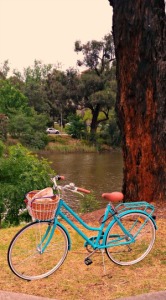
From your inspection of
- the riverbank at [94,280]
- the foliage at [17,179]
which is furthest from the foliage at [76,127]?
the riverbank at [94,280]

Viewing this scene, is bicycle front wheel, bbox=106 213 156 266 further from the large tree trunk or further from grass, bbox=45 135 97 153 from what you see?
grass, bbox=45 135 97 153

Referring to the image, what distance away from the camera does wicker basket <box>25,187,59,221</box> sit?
13.8ft

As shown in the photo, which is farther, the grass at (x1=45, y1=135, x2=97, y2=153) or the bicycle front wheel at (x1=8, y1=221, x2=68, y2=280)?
the grass at (x1=45, y1=135, x2=97, y2=153)

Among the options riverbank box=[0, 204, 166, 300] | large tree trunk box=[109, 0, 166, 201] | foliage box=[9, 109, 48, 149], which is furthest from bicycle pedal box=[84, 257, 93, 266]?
foliage box=[9, 109, 48, 149]

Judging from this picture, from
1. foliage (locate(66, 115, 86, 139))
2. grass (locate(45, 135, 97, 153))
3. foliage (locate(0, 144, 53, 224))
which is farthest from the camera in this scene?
foliage (locate(66, 115, 86, 139))

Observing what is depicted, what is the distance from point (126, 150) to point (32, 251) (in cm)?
353

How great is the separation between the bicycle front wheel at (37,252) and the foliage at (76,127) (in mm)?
49833

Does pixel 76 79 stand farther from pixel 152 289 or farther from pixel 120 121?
pixel 152 289

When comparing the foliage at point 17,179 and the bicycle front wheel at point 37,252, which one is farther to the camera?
the foliage at point 17,179

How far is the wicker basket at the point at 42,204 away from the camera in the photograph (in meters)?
4.20

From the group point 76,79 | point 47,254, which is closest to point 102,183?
point 47,254

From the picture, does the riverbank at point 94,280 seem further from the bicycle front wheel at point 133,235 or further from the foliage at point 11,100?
the foliage at point 11,100

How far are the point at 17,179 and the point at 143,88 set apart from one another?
6.30 m

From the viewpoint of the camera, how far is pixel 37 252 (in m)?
4.80
